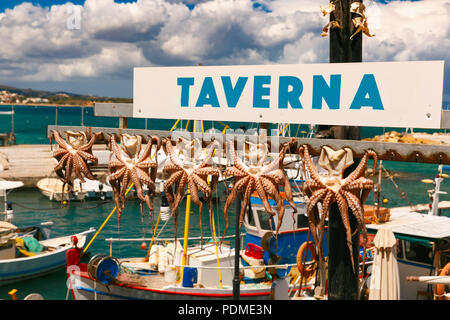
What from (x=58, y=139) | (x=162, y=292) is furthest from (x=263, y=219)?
(x=58, y=139)

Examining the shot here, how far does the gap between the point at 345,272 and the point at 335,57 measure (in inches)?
94.8

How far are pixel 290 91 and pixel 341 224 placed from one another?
1.61 metres

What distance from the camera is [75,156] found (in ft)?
19.3

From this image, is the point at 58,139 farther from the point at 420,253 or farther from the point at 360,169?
the point at 420,253

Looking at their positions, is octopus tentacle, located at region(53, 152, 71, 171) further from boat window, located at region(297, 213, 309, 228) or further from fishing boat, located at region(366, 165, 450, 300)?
boat window, located at region(297, 213, 309, 228)

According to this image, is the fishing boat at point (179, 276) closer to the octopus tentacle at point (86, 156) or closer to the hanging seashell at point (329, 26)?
the octopus tentacle at point (86, 156)

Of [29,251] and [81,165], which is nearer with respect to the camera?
[81,165]

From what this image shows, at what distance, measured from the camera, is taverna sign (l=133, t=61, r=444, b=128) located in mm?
4180

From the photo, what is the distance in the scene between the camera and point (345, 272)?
5230 mm

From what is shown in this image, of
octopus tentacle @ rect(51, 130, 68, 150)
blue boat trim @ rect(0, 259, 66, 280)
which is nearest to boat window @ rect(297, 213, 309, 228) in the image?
blue boat trim @ rect(0, 259, 66, 280)

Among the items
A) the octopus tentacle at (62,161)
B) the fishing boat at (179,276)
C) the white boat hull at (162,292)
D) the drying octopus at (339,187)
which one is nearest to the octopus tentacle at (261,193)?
the drying octopus at (339,187)

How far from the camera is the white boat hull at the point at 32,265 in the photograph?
2516 centimetres

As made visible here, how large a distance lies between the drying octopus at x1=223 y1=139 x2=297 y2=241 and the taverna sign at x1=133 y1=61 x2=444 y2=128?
39 centimetres
